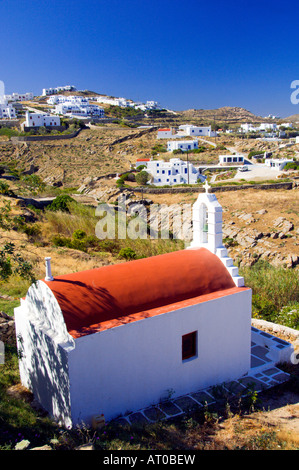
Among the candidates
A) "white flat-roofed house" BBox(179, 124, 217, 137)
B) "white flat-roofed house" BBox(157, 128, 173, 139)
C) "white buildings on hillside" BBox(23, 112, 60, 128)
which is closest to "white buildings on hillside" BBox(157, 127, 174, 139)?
"white flat-roofed house" BBox(157, 128, 173, 139)

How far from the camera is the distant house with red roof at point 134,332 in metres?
5.88

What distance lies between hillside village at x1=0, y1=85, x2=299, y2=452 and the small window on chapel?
325cm

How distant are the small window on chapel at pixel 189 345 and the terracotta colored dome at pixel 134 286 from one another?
719 millimetres

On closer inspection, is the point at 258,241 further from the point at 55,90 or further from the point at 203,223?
the point at 55,90

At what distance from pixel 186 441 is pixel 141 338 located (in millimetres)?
1670

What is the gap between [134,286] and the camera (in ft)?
22.0

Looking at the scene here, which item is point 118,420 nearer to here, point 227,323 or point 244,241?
point 227,323

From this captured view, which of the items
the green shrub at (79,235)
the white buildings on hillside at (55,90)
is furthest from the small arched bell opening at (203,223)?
the white buildings on hillside at (55,90)

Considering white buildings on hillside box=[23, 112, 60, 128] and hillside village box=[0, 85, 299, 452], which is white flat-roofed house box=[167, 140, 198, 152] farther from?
white buildings on hillside box=[23, 112, 60, 128]

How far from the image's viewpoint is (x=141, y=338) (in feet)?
20.6

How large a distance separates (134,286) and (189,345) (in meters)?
1.62

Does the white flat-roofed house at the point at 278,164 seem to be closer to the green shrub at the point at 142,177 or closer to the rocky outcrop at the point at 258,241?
the green shrub at the point at 142,177

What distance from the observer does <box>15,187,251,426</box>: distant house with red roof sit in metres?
5.88
